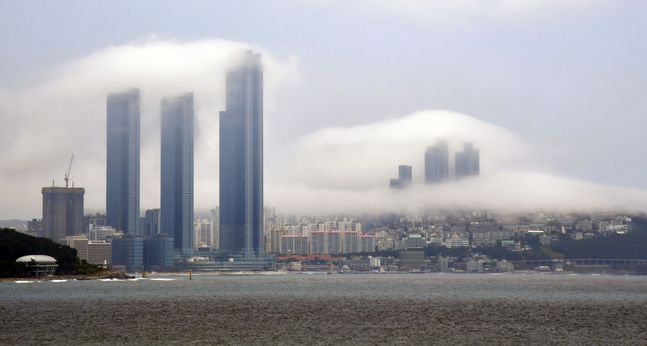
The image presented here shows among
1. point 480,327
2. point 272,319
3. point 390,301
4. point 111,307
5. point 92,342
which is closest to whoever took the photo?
point 92,342

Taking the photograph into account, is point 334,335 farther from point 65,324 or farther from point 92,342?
point 65,324

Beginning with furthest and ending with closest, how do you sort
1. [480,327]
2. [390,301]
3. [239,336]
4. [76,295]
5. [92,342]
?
1. [76,295]
2. [390,301]
3. [480,327]
4. [239,336]
5. [92,342]

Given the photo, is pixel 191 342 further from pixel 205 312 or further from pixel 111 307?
pixel 111 307

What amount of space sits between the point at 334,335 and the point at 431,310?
120 ft

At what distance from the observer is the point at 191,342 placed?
3083 inches

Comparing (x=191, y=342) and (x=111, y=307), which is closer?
(x=191, y=342)

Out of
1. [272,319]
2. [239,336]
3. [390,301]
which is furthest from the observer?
[390,301]

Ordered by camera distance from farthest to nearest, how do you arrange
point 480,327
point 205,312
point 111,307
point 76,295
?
point 76,295 → point 111,307 → point 205,312 → point 480,327

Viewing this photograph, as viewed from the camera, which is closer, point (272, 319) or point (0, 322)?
point (0, 322)

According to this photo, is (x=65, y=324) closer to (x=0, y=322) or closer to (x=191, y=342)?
(x=0, y=322)

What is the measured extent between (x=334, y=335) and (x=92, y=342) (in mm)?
18873

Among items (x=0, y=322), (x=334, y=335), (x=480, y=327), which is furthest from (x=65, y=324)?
(x=480, y=327)

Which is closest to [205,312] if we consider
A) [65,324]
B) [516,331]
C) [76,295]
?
[65,324]

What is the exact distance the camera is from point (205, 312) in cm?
11375
